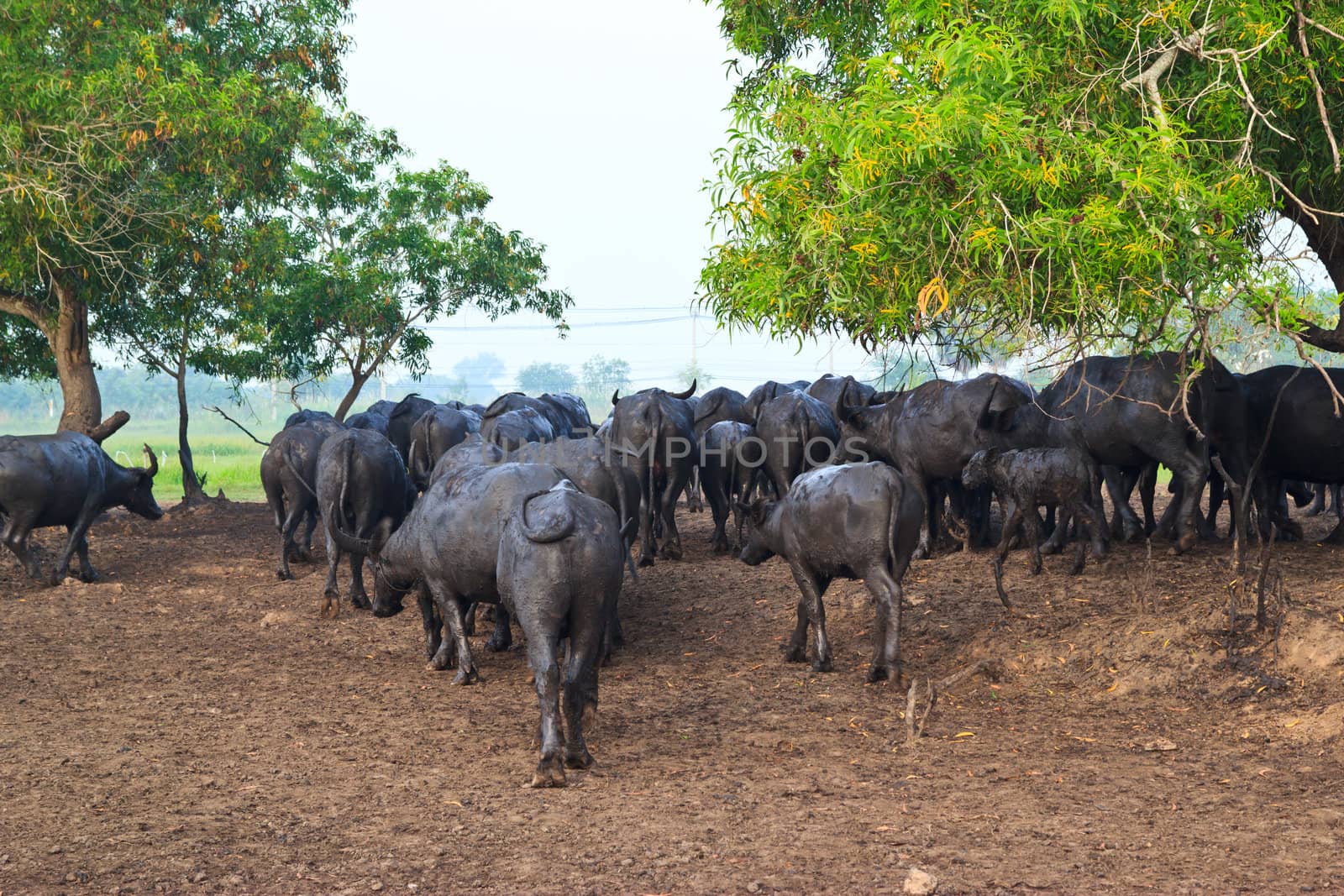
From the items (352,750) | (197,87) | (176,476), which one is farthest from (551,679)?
(176,476)

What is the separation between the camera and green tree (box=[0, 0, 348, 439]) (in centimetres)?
1526

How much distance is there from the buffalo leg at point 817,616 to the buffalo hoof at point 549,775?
3.06 metres

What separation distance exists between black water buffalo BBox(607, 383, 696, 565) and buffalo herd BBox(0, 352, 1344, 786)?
3 cm

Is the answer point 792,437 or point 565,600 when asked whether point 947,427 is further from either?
point 565,600

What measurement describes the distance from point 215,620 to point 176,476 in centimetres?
2871

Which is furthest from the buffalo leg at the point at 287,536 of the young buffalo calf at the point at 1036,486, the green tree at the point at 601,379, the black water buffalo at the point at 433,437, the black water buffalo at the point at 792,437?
the green tree at the point at 601,379

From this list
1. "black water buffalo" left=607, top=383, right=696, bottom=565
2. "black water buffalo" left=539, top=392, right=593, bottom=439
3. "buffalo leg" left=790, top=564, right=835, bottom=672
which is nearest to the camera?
"buffalo leg" left=790, top=564, right=835, bottom=672

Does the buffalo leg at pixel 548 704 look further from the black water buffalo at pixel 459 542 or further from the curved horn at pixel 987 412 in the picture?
the curved horn at pixel 987 412

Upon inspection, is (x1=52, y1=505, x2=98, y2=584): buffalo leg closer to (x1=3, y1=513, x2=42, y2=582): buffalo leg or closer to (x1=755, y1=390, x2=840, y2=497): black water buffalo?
(x1=3, y1=513, x2=42, y2=582): buffalo leg

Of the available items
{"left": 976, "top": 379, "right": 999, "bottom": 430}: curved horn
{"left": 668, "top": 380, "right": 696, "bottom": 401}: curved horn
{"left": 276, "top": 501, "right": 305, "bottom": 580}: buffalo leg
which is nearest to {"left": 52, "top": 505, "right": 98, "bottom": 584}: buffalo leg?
{"left": 276, "top": 501, "right": 305, "bottom": 580}: buffalo leg

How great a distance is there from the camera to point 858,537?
8.75 m

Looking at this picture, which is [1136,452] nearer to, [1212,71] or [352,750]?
Answer: [1212,71]

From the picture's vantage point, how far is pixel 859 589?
37.2 feet

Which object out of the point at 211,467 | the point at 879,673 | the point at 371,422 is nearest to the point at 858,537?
the point at 879,673
